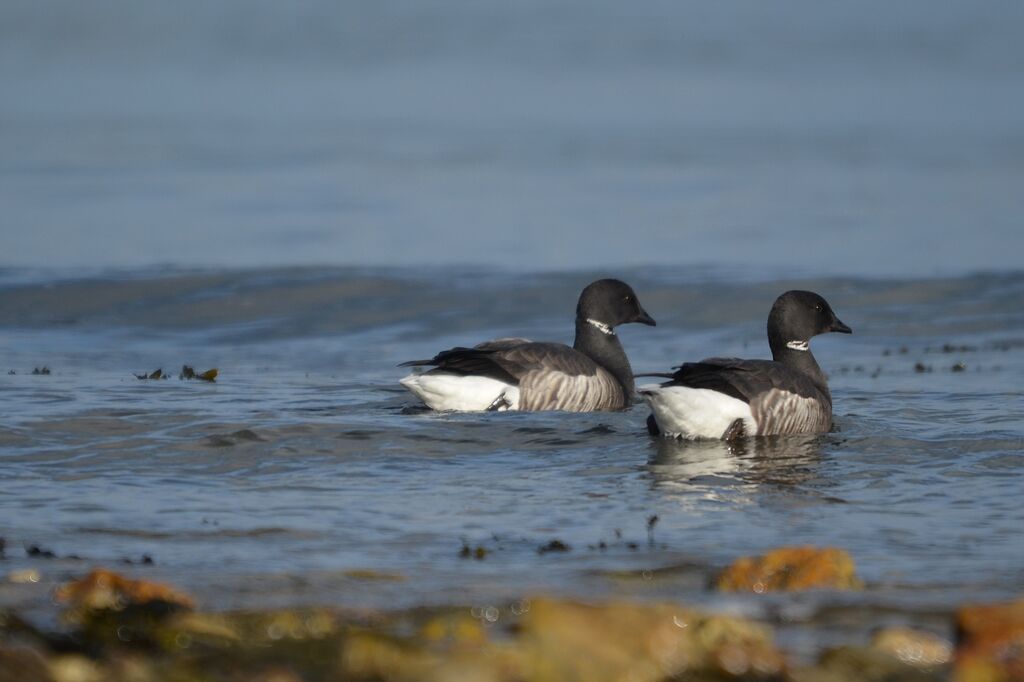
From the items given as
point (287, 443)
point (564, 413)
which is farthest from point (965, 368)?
point (287, 443)

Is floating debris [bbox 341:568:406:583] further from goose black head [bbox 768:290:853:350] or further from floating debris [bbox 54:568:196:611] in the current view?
goose black head [bbox 768:290:853:350]

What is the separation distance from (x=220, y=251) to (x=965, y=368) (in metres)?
11.7

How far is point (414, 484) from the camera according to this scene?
350 inches

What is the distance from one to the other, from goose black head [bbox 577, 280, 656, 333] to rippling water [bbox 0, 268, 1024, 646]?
1.25 meters

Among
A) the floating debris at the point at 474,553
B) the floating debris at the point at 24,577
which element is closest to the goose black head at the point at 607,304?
the floating debris at the point at 474,553

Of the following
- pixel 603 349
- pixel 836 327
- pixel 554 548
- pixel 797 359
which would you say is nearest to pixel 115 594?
pixel 554 548

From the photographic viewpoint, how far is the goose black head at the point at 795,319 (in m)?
12.0

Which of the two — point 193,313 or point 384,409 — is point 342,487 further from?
point 193,313

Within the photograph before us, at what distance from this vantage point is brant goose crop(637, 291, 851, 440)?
10.5 m

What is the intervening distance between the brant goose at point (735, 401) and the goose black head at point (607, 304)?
267 cm

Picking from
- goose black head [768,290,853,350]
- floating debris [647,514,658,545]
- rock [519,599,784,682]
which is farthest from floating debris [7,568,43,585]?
goose black head [768,290,853,350]

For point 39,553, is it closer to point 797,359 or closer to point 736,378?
point 736,378

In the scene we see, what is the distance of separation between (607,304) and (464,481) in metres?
4.86

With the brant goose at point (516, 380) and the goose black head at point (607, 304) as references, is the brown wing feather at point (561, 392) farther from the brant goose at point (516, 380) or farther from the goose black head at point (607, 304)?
the goose black head at point (607, 304)
